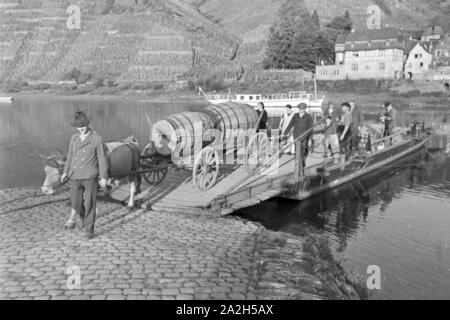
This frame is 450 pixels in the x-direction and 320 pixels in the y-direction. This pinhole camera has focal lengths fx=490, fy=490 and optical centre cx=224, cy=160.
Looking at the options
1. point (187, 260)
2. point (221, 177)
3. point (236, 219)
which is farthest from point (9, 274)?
point (221, 177)

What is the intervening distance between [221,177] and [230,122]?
1748 mm

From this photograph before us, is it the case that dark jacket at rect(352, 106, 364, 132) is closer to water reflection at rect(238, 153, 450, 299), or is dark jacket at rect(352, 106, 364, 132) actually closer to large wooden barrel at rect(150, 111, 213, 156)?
water reflection at rect(238, 153, 450, 299)

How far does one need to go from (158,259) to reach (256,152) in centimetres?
819

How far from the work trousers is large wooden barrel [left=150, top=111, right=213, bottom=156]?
13.4 feet

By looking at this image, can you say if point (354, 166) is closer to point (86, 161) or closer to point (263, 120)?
point (263, 120)

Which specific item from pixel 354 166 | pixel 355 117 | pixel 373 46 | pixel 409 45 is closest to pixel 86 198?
pixel 355 117

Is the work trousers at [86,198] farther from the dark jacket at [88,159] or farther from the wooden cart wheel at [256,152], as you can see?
Result: the wooden cart wheel at [256,152]

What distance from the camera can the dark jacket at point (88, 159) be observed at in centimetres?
892

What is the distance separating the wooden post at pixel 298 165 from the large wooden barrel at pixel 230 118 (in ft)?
6.42

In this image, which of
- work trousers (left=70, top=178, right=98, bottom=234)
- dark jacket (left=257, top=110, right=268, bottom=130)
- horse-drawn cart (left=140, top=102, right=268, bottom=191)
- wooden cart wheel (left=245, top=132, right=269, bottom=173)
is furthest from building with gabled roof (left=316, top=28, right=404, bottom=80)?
work trousers (left=70, top=178, right=98, bottom=234)
